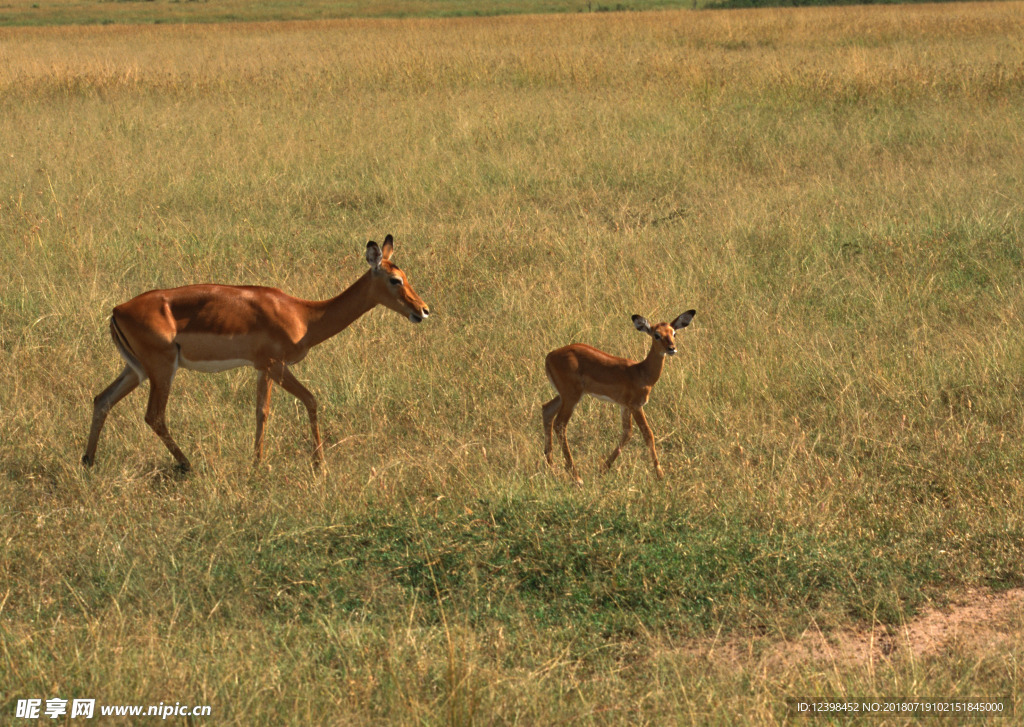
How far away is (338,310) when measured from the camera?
17.6 ft

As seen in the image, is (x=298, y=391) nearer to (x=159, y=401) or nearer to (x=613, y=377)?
(x=159, y=401)

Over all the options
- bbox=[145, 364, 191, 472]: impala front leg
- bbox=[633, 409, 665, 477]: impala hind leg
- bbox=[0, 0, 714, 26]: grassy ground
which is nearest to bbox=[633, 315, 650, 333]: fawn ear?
bbox=[633, 409, 665, 477]: impala hind leg

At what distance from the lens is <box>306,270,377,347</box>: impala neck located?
5352 millimetres

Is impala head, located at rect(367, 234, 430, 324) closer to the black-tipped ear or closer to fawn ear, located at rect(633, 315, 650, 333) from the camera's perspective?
the black-tipped ear

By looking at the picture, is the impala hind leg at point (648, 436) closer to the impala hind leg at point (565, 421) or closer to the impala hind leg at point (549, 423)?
the impala hind leg at point (565, 421)

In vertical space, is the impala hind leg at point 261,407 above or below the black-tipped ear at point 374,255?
below

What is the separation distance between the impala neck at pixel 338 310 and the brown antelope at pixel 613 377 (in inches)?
40.5

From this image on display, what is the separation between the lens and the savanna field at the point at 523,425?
3.44 m

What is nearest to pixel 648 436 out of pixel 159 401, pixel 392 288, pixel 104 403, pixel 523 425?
pixel 523 425

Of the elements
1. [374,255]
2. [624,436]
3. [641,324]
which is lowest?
[624,436]

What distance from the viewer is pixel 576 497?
14.6ft

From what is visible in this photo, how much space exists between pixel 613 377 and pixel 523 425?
2.78 ft

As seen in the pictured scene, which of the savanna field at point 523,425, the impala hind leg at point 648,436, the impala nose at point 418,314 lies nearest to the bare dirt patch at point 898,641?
the savanna field at point 523,425

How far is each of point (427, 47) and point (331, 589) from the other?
1719 cm
